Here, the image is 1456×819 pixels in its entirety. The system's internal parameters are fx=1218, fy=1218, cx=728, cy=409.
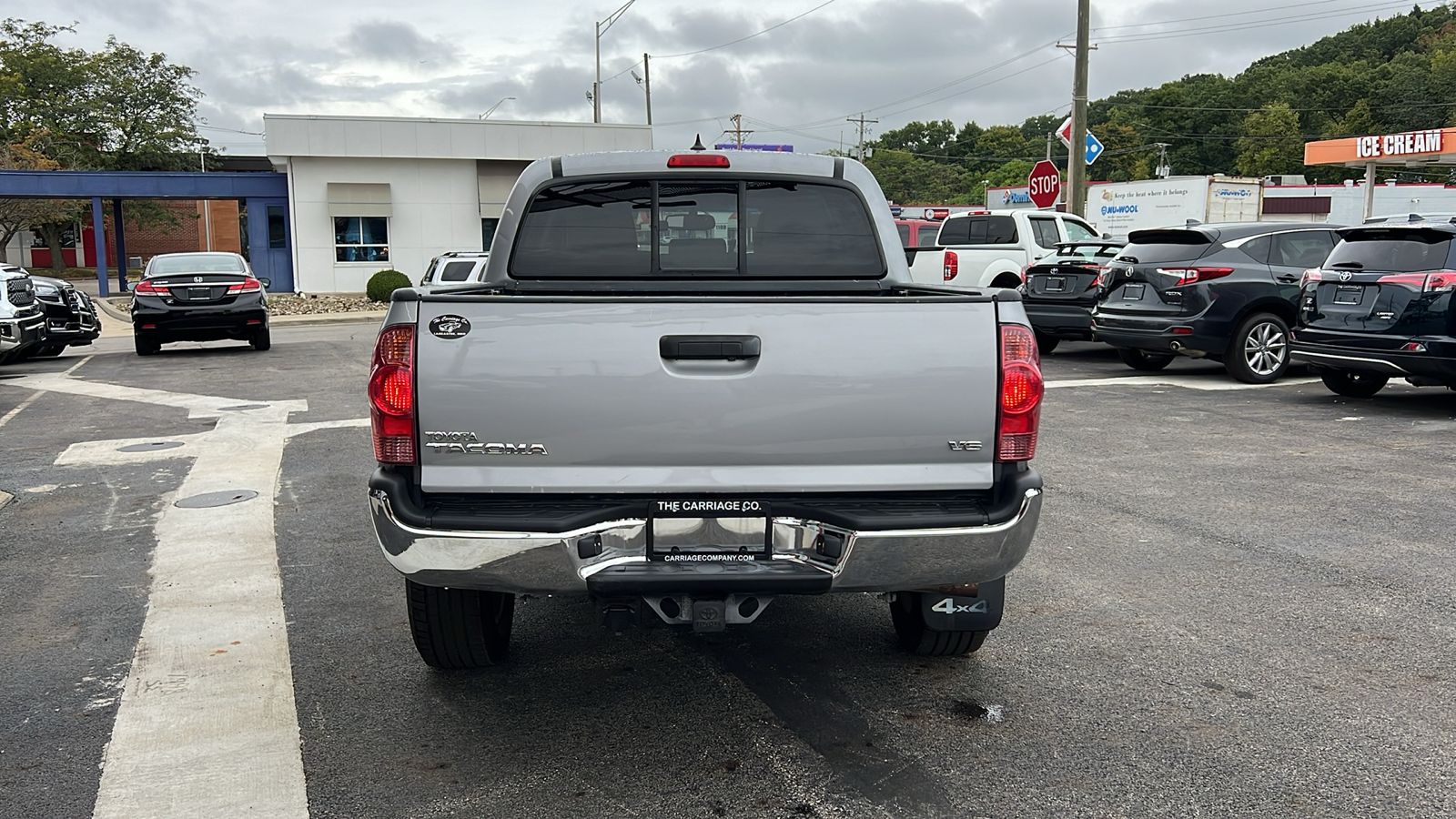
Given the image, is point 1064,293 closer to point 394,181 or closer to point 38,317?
point 38,317

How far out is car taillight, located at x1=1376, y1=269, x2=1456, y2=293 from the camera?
1036 centimetres

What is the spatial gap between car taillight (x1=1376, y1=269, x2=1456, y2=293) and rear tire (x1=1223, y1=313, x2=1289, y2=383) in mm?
2529

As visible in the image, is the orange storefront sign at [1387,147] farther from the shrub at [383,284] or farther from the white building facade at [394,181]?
the shrub at [383,284]

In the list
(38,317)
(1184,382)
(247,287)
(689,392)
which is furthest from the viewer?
(247,287)

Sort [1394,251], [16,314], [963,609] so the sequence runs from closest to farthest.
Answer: [963,609], [1394,251], [16,314]

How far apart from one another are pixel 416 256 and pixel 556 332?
36838mm

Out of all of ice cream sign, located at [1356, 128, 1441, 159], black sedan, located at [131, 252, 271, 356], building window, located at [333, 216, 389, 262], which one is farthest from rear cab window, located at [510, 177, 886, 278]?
ice cream sign, located at [1356, 128, 1441, 159]

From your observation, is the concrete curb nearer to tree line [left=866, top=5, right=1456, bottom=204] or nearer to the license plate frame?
the license plate frame

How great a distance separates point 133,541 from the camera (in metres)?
6.70

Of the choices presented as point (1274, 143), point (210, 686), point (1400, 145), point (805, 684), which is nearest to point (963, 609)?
point (805, 684)

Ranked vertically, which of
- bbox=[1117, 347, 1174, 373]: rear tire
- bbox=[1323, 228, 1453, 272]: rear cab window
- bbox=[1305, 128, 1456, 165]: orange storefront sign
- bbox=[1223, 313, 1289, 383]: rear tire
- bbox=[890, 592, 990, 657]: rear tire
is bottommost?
bbox=[890, 592, 990, 657]: rear tire

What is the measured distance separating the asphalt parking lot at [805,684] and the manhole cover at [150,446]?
1.79 metres

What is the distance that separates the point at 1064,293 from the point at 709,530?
519 inches

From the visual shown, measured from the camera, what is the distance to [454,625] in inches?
169
